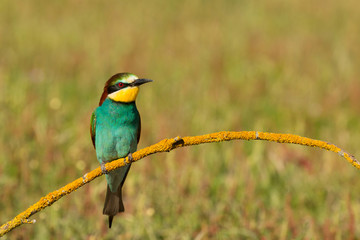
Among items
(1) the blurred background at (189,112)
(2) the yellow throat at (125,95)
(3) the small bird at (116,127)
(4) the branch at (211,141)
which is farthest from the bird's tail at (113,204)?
(1) the blurred background at (189,112)

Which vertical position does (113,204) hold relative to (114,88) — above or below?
below

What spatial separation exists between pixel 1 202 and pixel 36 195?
0.39 metres

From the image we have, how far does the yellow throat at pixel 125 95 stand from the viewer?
1802 mm

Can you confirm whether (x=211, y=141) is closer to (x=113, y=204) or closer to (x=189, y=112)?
(x=113, y=204)

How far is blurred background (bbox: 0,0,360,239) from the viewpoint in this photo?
14.5 ft

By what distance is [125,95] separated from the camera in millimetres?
1858

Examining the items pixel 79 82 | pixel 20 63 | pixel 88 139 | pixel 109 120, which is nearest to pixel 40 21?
pixel 20 63

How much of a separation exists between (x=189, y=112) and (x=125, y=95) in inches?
206

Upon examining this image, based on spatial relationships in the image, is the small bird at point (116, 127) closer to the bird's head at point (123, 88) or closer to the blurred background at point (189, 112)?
the bird's head at point (123, 88)

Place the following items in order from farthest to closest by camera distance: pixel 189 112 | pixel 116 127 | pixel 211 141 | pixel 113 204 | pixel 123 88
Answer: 1. pixel 189 112
2. pixel 116 127
3. pixel 123 88
4. pixel 113 204
5. pixel 211 141

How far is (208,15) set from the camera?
42.4 ft

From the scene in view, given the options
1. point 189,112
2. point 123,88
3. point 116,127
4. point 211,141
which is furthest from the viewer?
point 189,112

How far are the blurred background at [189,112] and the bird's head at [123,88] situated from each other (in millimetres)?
1115

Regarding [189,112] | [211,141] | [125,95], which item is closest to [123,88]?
[125,95]
